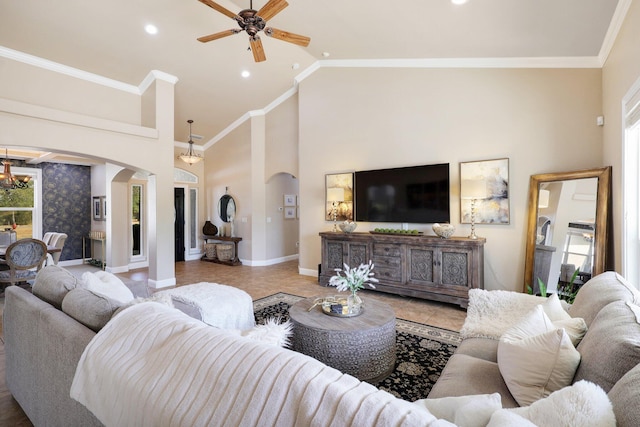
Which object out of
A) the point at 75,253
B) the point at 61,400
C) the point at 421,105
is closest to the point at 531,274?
the point at 421,105

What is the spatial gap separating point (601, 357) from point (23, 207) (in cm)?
998

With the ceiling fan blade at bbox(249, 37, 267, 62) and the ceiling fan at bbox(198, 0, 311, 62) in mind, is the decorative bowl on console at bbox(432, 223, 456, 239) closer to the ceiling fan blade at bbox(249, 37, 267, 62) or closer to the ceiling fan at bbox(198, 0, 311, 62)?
the ceiling fan at bbox(198, 0, 311, 62)

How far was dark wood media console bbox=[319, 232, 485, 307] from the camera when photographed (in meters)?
3.99

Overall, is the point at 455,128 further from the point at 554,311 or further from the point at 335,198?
the point at 554,311

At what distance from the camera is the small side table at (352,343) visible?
225 centimetres

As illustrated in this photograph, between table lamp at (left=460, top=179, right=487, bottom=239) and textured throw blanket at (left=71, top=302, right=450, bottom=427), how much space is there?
398 centimetres

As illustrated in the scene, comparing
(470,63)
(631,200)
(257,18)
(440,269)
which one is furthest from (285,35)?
(631,200)

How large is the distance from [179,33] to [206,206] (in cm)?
471

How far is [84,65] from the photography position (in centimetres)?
475

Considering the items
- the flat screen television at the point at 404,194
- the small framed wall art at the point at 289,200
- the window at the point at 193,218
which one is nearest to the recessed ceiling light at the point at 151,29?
the flat screen television at the point at 404,194

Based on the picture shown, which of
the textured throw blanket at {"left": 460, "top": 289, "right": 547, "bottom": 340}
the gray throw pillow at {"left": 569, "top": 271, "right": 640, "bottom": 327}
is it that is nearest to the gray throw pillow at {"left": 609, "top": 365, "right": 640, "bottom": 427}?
the gray throw pillow at {"left": 569, "top": 271, "right": 640, "bottom": 327}

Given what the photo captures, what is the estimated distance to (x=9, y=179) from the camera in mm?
6160

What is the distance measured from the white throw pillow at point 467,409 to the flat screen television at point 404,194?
3945 millimetres

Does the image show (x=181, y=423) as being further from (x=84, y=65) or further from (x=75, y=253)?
(x=75, y=253)
